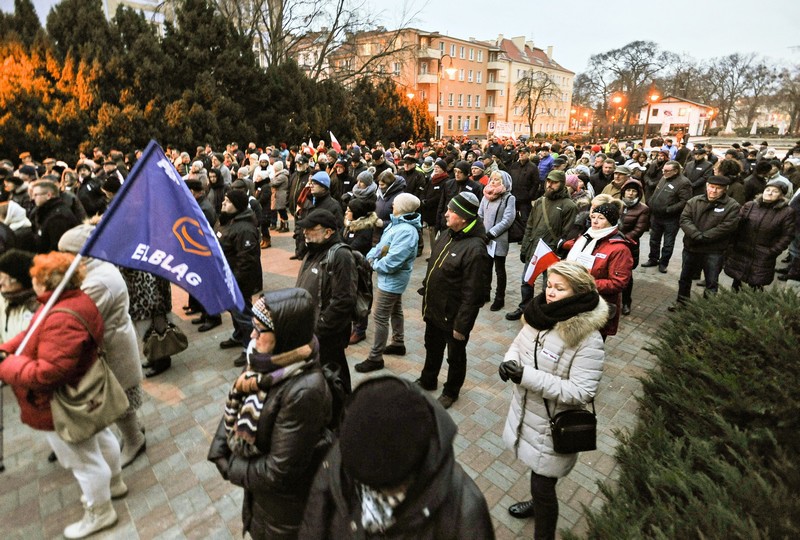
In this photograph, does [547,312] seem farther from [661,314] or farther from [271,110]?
[271,110]

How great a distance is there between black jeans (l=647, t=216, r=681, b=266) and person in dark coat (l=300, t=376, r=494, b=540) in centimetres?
878

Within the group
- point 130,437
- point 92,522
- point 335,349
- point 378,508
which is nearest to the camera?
point 378,508

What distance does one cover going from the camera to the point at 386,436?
4.50 feet

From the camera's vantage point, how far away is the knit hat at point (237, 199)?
5.34m

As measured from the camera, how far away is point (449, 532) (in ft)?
4.89

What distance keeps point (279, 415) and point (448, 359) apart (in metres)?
2.66

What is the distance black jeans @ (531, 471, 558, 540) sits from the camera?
2.80 metres

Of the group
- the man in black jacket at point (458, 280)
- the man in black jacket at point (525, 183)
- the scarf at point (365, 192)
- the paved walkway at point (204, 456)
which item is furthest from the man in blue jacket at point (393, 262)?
the man in black jacket at point (525, 183)

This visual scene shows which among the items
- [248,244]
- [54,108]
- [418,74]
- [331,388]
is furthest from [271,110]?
[418,74]

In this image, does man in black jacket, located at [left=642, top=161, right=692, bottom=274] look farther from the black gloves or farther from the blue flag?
the blue flag

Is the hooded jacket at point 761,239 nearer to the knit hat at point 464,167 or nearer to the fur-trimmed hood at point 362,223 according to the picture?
the knit hat at point 464,167

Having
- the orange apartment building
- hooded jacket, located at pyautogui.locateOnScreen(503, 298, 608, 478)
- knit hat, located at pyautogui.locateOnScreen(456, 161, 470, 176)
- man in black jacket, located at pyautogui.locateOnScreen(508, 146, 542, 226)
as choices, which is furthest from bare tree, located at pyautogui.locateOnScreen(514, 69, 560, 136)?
hooded jacket, located at pyautogui.locateOnScreen(503, 298, 608, 478)

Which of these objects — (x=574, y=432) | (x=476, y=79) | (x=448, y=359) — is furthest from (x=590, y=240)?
(x=476, y=79)

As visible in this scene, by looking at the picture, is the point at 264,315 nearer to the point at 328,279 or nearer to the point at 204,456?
the point at 328,279
